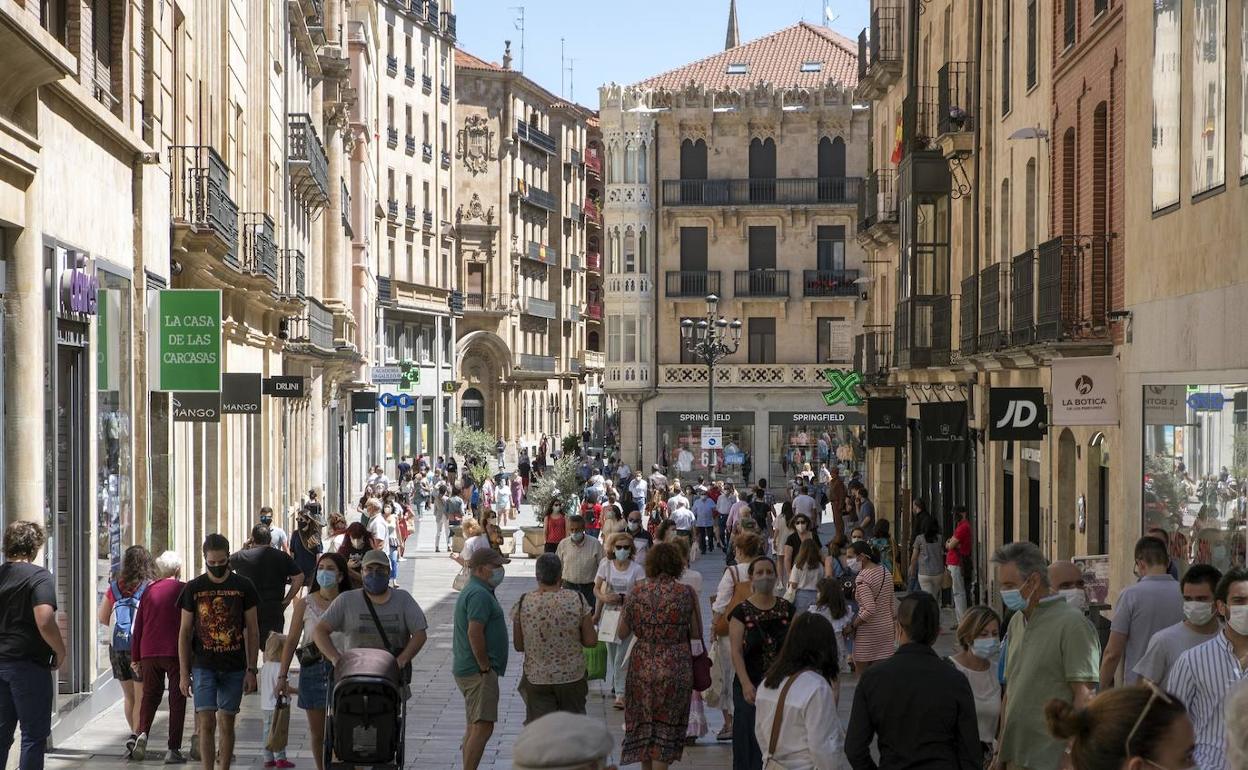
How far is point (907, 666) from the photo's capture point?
7840 mm

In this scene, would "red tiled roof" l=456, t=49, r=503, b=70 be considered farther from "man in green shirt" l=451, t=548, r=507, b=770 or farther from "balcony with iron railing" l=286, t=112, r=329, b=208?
"man in green shirt" l=451, t=548, r=507, b=770

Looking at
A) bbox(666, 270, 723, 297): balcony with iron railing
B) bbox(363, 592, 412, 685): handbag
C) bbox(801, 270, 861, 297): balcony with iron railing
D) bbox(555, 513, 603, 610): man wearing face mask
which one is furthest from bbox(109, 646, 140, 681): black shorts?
bbox(801, 270, 861, 297): balcony with iron railing

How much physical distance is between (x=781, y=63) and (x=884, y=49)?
1386 inches

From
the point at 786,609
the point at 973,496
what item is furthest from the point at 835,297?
the point at 786,609

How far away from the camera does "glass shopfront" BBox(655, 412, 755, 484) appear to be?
63562 millimetres

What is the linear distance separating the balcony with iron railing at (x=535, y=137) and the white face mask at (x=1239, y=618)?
3209 inches

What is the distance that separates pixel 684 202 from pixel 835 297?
19.8 feet

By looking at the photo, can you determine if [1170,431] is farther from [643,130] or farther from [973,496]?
[643,130]

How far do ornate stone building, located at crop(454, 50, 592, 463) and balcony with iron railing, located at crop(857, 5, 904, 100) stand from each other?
1755 inches

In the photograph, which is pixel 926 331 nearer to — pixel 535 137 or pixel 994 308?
pixel 994 308

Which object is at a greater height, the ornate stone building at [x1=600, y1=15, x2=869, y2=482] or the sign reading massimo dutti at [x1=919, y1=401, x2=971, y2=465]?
the ornate stone building at [x1=600, y1=15, x2=869, y2=482]

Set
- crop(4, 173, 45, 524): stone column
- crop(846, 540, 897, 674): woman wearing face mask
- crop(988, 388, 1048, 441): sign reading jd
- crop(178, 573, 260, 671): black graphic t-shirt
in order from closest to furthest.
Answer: crop(178, 573, 260, 671): black graphic t-shirt < crop(4, 173, 45, 524): stone column < crop(846, 540, 897, 674): woman wearing face mask < crop(988, 388, 1048, 441): sign reading jd

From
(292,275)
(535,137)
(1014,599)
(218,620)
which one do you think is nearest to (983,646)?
(1014,599)

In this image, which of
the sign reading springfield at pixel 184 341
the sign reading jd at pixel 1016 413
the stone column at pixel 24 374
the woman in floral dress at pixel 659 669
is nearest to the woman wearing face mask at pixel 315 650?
the woman in floral dress at pixel 659 669
